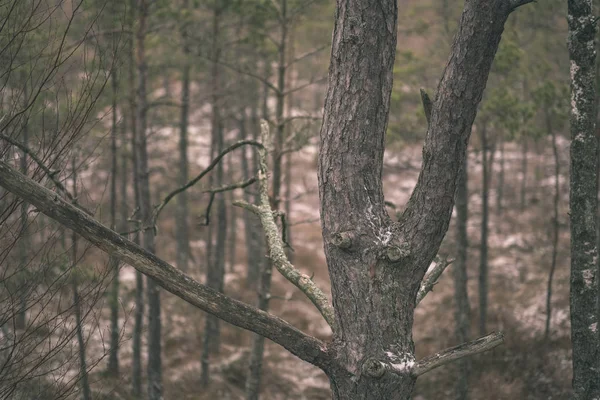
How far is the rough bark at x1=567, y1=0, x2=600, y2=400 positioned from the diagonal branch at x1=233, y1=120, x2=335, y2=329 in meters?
2.42

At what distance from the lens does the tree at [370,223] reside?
11.6 ft

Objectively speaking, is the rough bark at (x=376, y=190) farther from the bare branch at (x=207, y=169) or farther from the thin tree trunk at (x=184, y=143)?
the thin tree trunk at (x=184, y=143)

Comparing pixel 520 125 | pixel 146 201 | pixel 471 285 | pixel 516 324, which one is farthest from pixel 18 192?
pixel 471 285

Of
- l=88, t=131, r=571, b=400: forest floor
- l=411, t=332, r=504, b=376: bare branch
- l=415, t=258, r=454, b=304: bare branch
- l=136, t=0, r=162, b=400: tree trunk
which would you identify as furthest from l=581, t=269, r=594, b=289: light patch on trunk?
l=136, t=0, r=162, b=400: tree trunk

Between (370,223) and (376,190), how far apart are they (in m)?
0.24

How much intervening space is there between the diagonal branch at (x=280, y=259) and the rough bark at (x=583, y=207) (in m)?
2.42

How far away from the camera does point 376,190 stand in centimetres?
373

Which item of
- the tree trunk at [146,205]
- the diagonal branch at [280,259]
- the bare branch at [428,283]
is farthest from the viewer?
the tree trunk at [146,205]

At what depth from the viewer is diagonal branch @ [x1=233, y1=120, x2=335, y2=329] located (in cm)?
397

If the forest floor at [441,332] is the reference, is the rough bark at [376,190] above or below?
above

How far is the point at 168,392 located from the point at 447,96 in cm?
1137

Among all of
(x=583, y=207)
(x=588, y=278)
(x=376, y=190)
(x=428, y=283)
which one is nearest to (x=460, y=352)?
(x=428, y=283)

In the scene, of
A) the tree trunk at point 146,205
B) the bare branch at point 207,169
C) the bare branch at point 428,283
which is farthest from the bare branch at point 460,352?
the tree trunk at point 146,205

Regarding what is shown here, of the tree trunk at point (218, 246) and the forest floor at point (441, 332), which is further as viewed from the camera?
the tree trunk at point (218, 246)
